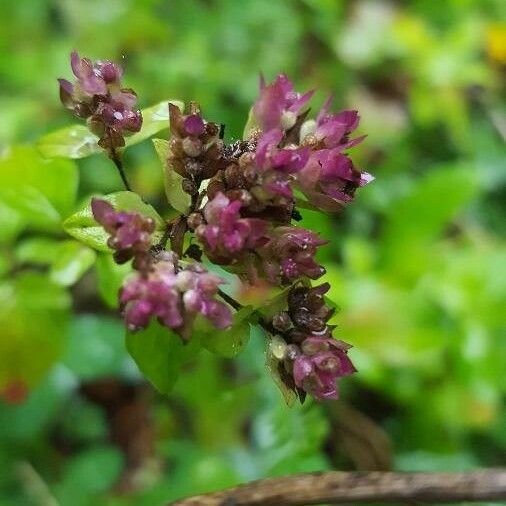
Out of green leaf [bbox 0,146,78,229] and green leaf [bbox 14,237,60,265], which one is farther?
green leaf [bbox 14,237,60,265]

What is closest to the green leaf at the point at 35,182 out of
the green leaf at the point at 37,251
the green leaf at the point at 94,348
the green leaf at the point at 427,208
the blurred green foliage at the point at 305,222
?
the blurred green foliage at the point at 305,222

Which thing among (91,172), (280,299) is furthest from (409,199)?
(280,299)

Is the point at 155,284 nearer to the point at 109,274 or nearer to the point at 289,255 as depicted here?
the point at 289,255

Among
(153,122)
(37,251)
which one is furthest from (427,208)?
(153,122)

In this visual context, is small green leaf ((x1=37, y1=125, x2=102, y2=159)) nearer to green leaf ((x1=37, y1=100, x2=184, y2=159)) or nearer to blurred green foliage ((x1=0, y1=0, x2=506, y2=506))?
green leaf ((x1=37, y1=100, x2=184, y2=159))

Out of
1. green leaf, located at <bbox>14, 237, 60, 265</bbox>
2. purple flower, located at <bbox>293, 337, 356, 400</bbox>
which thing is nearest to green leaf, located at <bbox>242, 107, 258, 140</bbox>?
purple flower, located at <bbox>293, 337, 356, 400</bbox>

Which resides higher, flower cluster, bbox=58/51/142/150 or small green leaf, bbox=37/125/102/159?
flower cluster, bbox=58/51/142/150

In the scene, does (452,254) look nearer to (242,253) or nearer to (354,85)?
(354,85)
